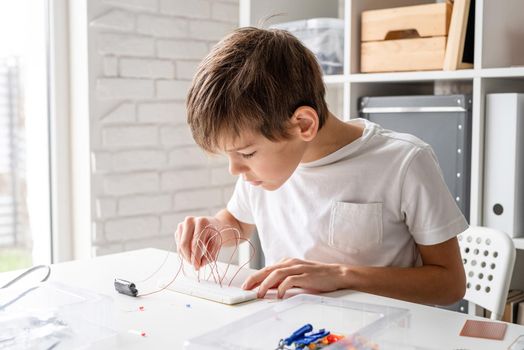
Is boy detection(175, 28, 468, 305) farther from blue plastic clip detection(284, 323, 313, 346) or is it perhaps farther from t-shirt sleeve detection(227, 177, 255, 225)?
blue plastic clip detection(284, 323, 313, 346)

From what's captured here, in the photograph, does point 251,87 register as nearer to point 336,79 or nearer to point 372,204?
point 372,204

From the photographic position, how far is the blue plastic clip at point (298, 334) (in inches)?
33.8

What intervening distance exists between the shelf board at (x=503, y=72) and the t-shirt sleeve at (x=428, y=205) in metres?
0.54

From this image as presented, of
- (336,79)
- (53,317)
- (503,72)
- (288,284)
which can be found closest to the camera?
(53,317)

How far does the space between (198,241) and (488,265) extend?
633 mm

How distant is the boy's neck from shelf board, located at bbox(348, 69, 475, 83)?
1.87 feet

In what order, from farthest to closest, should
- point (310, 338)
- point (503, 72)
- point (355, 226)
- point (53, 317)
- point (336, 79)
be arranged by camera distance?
point (336, 79) → point (503, 72) → point (355, 226) → point (53, 317) → point (310, 338)

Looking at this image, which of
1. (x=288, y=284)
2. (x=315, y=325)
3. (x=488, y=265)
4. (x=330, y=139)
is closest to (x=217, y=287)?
(x=288, y=284)

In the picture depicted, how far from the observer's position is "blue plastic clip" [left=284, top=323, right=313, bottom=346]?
0.86 m

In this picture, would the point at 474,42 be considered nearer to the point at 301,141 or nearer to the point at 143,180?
the point at 301,141

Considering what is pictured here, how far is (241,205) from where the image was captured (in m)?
1.55

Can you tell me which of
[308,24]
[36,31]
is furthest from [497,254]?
[36,31]

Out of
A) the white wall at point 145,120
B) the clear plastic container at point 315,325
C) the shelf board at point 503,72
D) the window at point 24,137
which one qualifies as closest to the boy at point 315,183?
the clear plastic container at point 315,325

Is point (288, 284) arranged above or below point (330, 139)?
below
